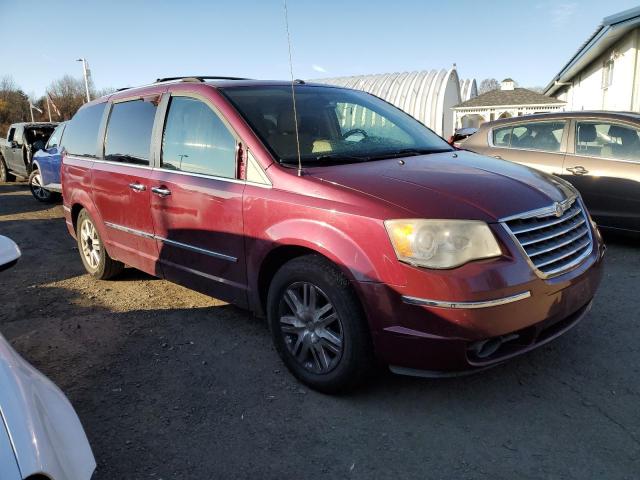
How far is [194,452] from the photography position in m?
2.49

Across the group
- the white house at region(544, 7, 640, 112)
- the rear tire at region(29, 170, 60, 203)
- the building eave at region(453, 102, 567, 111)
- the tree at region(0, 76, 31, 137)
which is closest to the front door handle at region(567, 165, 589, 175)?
the white house at region(544, 7, 640, 112)

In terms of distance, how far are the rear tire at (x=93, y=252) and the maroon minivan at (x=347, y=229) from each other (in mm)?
929

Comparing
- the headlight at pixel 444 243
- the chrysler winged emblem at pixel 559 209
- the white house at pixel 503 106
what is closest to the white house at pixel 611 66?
the white house at pixel 503 106

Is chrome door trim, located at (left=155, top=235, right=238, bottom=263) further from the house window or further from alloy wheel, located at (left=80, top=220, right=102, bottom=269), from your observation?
the house window

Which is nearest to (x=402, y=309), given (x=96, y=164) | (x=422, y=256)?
(x=422, y=256)

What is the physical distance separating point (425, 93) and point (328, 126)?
76.9 feet

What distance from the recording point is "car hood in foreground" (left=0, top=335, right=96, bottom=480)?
1.42 meters

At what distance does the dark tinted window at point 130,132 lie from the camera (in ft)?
13.6

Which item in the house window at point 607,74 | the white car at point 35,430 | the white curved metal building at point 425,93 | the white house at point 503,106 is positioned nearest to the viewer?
the white car at point 35,430

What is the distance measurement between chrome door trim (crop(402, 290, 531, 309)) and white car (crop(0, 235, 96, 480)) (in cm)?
150

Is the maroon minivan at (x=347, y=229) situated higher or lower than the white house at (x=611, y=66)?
lower

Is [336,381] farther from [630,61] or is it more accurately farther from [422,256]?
[630,61]

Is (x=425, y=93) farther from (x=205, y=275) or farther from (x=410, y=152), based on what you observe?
(x=205, y=275)

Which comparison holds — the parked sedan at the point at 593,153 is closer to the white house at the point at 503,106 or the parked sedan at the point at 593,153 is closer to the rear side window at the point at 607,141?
the rear side window at the point at 607,141
